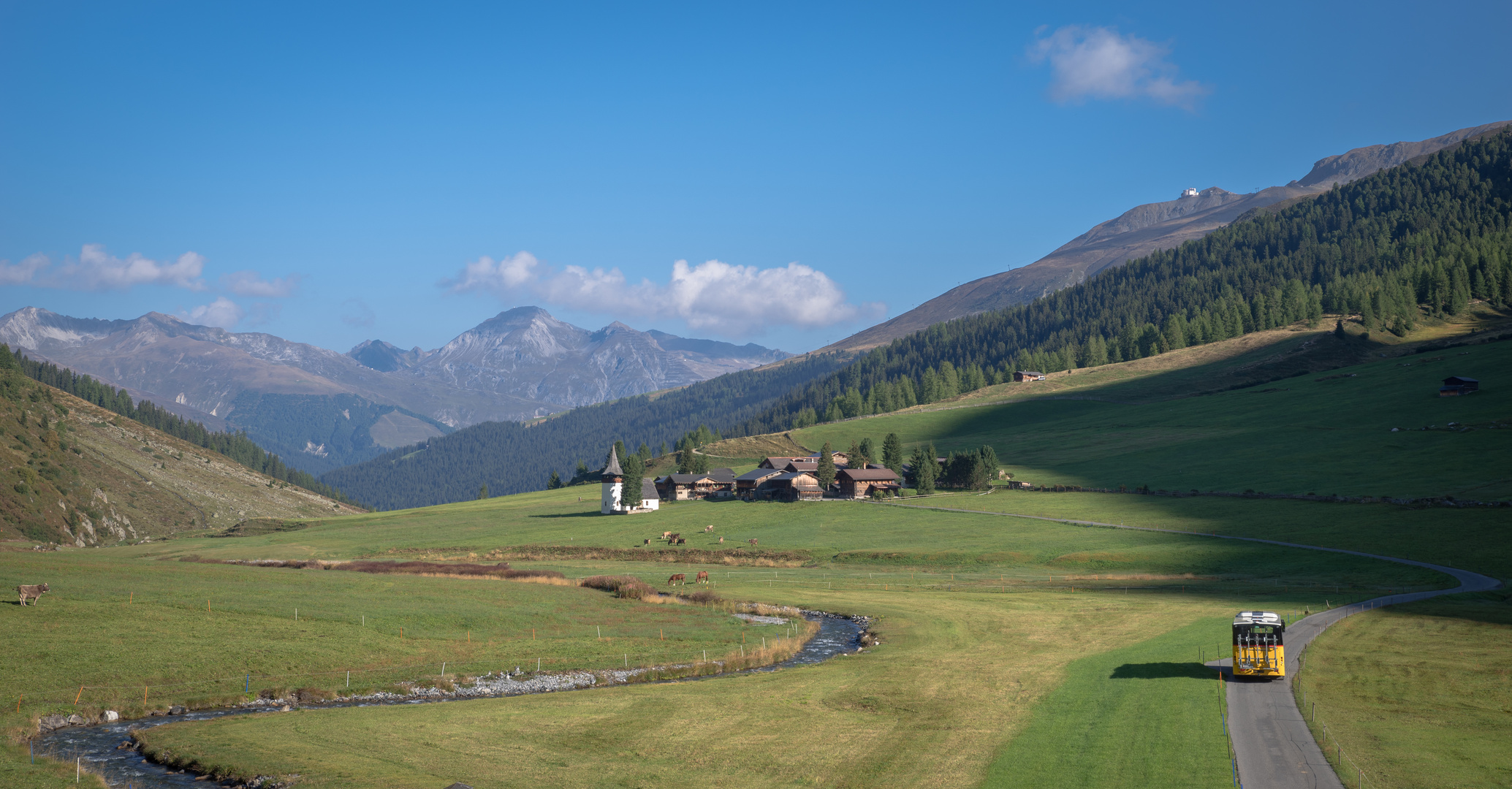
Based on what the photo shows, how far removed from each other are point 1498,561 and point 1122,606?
113 ft

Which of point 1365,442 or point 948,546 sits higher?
point 1365,442

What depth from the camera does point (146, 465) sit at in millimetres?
179750

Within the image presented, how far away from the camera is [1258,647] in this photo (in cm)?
3719

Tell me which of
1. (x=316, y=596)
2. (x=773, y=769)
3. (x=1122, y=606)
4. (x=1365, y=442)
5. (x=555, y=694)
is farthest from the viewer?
(x=1365, y=442)

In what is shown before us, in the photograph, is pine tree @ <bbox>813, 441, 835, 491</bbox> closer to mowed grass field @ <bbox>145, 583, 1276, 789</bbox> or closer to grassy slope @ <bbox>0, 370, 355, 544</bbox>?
mowed grass field @ <bbox>145, 583, 1276, 789</bbox>

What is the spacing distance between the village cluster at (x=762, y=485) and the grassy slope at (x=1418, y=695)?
95.3m

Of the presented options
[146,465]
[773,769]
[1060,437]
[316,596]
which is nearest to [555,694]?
[773,769]

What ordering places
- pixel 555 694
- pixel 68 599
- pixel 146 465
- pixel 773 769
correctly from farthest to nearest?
pixel 146 465 < pixel 68 599 < pixel 555 694 < pixel 773 769

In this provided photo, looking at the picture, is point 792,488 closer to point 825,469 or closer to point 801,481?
point 801,481

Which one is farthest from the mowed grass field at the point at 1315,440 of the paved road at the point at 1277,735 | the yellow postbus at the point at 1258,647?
the yellow postbus at the point at 1258,647

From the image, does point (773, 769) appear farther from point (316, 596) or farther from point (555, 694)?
point (316, 596)

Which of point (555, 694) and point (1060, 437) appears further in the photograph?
point (1060, 437)

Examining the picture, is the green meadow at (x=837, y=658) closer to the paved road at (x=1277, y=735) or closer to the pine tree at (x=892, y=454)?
the paved road at (x=1277, y=735)

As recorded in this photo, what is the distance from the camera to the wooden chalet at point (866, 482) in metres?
146
